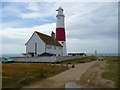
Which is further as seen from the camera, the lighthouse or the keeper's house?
the lighthouse

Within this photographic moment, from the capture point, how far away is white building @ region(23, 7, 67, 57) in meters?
46.6

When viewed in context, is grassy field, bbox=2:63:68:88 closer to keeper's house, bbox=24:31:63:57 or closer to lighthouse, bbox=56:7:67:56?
keeper's house, bbox=24:31:63:57

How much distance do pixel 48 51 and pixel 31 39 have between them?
19.1ft

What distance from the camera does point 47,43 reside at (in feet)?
155

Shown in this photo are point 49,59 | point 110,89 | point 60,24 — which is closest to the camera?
point 110,89

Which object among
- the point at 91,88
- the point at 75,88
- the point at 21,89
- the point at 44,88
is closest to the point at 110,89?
the point at 91,88

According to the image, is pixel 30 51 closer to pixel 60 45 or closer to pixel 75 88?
pixel 60 45

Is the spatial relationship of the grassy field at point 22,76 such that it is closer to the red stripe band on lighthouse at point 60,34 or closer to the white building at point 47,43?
the white building at point 47,43

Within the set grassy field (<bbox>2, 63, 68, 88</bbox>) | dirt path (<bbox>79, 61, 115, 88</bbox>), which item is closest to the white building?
grassy field (<bbox>2, 63, 68, 88</bbox>)

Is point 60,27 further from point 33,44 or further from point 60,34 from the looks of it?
point 33,44

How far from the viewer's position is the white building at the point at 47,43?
153ft

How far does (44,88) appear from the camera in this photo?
11.5 metres

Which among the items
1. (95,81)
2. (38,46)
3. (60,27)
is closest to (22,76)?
(95,81)

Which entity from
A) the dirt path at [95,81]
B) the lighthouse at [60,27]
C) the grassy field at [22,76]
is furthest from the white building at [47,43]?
the dirt path at [95,81]
